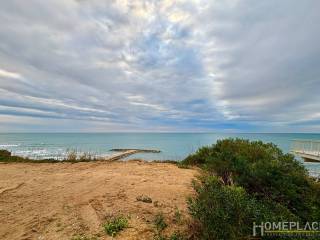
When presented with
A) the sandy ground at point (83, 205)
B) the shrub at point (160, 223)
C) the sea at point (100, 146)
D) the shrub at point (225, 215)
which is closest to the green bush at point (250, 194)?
the shrub at point (225, 215)

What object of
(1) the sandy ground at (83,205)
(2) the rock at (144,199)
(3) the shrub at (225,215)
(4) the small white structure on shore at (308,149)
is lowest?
(1) the sandy ground at (83,205)

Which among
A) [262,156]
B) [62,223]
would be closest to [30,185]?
[62,223]

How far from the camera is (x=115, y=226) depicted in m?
3.44

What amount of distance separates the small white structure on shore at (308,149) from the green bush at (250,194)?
9729mm

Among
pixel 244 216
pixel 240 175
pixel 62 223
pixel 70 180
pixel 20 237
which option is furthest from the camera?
pixel 70 180

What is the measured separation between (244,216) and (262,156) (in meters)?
3.94

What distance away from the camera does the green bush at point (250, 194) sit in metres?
2.90

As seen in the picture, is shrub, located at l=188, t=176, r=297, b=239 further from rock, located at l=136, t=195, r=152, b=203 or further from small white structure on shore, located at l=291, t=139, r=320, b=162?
small white structure on shore, located at l=291, t=139, r=320, b=162

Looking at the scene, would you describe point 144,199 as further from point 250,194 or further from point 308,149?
point 308,149

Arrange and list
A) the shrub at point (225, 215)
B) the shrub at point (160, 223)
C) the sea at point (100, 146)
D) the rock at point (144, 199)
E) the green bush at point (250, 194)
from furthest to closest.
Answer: the sea at point (100, 146) < the rock at point (144, 199) < the shrub at point (160, 223) < the green bush at point (250, 194) < the shrub at point (225, 215)

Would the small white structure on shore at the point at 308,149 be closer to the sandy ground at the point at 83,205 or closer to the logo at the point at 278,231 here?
the sandy ground at the point at 83,205

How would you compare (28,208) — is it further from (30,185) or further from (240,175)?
(240,175)

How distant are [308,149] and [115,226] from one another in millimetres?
16653

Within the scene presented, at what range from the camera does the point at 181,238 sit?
3.10 meters
